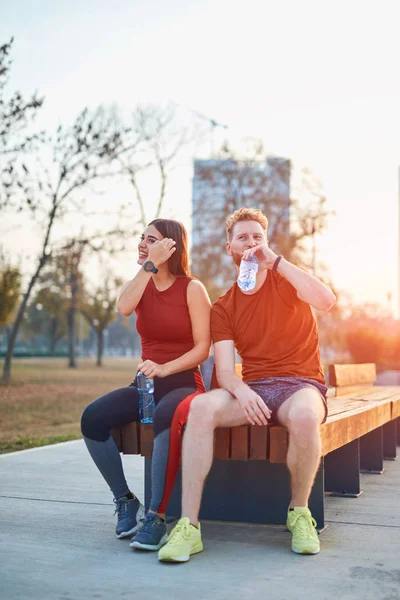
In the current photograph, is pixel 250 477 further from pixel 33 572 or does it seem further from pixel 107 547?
pixel 33 572

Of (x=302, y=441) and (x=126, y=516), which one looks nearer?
(x=302, y=441)

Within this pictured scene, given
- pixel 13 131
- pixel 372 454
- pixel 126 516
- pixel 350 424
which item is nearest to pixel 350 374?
pixel 372 454

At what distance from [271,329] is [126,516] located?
1.22m

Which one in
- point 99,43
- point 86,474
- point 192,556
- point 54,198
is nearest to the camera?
point 192,556

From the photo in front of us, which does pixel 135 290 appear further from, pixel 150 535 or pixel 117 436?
pixel 150 535

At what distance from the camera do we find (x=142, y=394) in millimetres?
4102

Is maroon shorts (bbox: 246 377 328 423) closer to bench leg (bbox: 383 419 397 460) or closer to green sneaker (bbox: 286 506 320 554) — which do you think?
green sneaker (bbox: 286 506 320 554)

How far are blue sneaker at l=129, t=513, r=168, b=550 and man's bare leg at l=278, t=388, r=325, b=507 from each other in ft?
2.18

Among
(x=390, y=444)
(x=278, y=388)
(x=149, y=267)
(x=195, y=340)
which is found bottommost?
(x=390, y=444)

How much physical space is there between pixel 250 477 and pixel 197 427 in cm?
84

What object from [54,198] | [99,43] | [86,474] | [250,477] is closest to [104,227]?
[54,198]

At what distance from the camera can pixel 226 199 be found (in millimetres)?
32188

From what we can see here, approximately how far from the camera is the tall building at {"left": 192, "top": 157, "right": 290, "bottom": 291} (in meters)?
31.3

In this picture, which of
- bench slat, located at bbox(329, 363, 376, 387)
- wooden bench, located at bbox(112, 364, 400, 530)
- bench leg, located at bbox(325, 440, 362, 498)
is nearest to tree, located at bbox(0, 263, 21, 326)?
bench slat, located at bbox(329, 363, 376, 387)
